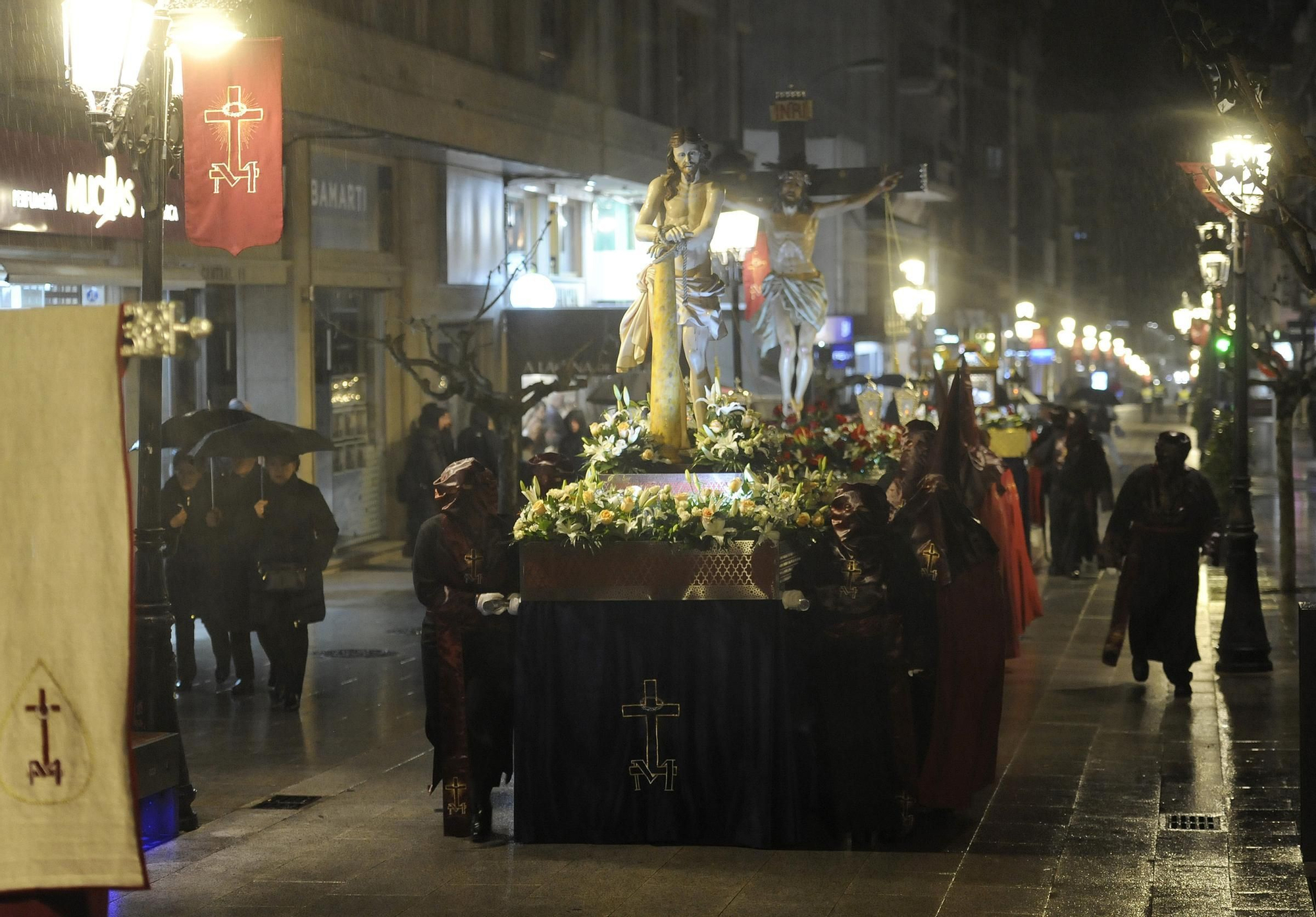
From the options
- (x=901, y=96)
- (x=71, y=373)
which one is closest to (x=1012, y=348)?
(x=901, y=96)

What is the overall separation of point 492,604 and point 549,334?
662 inches

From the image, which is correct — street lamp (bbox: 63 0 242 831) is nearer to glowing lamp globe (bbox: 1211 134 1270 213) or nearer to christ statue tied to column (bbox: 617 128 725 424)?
christ statue tied to column (bbox: 617 128 725 424)

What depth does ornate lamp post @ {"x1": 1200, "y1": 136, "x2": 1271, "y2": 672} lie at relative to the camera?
14.1 metres

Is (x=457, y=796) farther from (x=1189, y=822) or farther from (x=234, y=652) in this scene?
(x=234, y=652)

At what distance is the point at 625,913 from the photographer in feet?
25.4

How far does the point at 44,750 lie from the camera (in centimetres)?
473

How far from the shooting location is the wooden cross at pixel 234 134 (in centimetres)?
1228

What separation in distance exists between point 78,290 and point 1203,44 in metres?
12.7

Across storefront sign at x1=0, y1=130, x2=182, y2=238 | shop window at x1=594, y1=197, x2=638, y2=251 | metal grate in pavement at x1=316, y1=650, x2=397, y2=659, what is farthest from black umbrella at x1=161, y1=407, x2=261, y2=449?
shop window at x1=594, y1=197, x2=638, y2=251

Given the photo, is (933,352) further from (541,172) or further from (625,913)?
(625,913)

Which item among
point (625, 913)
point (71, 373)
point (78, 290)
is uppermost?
point (78, 290)

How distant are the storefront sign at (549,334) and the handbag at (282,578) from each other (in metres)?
10.7

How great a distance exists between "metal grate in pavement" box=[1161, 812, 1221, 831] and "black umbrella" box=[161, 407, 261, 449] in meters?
8.45

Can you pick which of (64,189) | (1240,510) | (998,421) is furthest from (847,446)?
(998,421)
